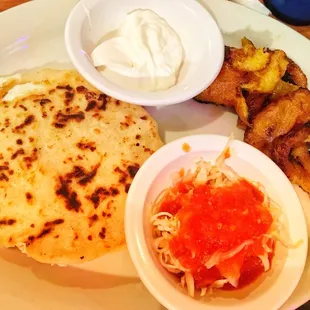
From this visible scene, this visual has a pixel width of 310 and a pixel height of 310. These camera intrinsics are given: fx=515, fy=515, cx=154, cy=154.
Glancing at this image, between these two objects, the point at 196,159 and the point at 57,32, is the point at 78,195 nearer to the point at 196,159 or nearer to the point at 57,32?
the point at 196,159

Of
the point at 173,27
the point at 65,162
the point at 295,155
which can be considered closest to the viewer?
the point at 65,162

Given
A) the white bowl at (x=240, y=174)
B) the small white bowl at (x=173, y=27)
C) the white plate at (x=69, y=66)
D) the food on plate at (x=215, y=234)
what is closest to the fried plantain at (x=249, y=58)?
the small white bowl at (x=173, y=27)

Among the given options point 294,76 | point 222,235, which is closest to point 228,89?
point 294,76

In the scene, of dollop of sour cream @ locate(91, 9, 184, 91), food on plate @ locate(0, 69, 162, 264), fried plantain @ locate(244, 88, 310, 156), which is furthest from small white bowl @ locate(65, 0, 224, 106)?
fried plantain @ locate(244, 88, 310, 156)

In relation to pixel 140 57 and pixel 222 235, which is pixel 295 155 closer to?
pixel 222 235

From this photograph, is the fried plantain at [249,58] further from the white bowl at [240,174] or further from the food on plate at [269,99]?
the white bowl at [240,174]

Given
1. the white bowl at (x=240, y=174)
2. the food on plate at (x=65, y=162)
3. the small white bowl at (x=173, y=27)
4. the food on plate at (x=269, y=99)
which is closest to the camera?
the white bowl at (x=240, y=174)

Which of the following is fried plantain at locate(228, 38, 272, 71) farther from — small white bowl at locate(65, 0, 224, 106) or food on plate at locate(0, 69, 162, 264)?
food on plate at locate(0, 69, 162, 264)
